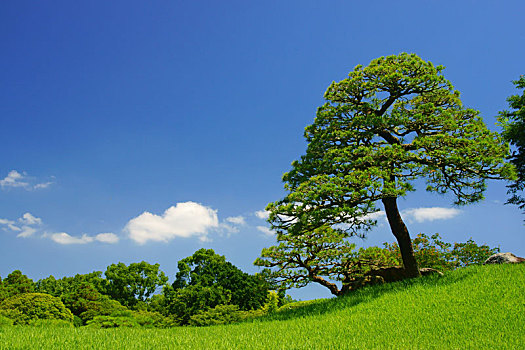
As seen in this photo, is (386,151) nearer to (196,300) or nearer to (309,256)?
(309,256)

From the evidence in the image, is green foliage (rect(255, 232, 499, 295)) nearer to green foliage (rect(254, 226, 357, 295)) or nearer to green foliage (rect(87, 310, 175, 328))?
green foliage (rect(254, 226, 357, 295))

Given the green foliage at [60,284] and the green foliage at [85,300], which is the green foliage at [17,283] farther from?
the green foliage at [85,300]

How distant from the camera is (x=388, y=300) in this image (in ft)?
36.1

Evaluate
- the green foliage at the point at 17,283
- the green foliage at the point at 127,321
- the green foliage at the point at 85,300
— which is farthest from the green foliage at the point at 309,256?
the green foliage at the point at 17,283

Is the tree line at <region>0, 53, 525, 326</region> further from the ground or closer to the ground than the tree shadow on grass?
further from the ground

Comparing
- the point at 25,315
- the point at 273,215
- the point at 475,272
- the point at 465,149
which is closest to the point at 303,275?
the point at 273,215

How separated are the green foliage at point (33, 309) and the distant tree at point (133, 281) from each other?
32.1 ft

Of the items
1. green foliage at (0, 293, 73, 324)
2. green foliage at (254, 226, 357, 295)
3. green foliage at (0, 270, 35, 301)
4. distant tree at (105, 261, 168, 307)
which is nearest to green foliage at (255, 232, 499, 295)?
green foliage at (254, 226, 357, 295)

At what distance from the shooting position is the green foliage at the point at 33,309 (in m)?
19.0

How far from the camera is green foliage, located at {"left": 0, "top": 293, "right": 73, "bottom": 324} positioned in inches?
750

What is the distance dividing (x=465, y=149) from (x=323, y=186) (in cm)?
511

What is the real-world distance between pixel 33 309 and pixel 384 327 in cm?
1952

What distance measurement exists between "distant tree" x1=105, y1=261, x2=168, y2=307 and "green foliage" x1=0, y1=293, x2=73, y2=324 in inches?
385

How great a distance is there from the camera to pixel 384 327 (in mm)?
8555
